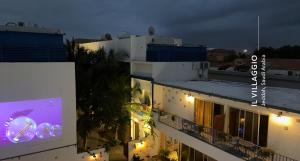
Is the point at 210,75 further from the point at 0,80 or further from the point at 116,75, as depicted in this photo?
the point at 0,80

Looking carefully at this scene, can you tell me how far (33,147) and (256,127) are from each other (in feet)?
36.9

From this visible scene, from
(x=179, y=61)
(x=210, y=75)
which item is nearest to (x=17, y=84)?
(x=179, y=61)

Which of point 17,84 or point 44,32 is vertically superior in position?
point 44,32

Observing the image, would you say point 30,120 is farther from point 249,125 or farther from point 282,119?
point 282,119

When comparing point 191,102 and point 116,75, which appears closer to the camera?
point 191,102

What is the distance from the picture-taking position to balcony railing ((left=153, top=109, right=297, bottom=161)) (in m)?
10.2

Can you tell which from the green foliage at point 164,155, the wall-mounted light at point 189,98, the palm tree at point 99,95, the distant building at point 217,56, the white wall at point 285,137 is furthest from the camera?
the distant building at point 217,56

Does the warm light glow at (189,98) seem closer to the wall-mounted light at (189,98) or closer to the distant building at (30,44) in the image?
the wall-mounted light at (189,98)

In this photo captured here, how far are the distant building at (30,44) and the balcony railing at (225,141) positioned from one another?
7.48 meters

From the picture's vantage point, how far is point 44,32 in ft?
45.1

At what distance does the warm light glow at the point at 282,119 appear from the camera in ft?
33.4

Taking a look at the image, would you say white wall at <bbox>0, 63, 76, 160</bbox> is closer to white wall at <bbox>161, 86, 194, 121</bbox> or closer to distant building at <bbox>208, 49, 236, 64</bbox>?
white wall at <bbox>161, 86, 194, 121</bbox>

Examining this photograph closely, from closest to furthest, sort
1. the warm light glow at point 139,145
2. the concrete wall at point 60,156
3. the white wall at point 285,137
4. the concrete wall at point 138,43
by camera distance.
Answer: the white wall at point 285,137 → the concrete wall at point 60,156 → the warm light glow at point 139,145 → the concrete wall at point 138,43

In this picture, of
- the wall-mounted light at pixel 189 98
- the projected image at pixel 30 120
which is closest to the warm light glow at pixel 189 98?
the wall-mounted light at pixel 189 98
